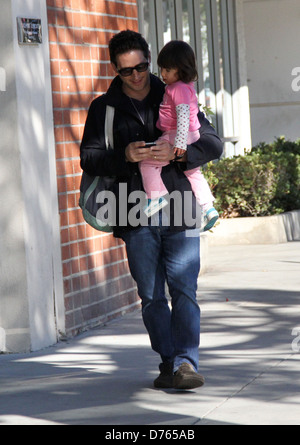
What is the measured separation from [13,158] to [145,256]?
1769 mm

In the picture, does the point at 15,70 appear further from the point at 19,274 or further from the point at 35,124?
the point at 19,274

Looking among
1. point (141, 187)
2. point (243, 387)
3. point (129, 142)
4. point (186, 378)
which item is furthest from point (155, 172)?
point (243, 387)

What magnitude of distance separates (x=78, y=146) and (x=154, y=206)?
2396 millimetres

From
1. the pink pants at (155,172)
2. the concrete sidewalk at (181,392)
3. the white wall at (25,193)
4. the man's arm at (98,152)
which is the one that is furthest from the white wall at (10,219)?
the pink pants at (155,172)

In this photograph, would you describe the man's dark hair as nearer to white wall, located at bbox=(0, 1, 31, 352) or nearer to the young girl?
the young girl

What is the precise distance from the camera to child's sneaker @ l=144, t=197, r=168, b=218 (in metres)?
5.45

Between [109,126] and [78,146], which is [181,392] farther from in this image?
[78,146]

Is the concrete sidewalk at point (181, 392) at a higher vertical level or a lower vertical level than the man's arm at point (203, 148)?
lower

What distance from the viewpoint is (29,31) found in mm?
6938

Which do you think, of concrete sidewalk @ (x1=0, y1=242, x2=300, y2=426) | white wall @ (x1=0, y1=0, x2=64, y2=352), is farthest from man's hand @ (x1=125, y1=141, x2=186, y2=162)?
white wall @ (x1=0, y1=0, x2=64, y2=352)

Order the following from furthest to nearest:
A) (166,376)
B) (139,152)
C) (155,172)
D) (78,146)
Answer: (78,146)
(166,376)
(155,172)
(139,152)

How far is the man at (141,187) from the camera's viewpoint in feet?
17.9

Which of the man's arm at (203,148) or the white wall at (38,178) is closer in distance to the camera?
the man's arm at (203,148)

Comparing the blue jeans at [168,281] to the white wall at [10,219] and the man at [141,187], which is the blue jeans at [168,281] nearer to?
the man at [141,187]
